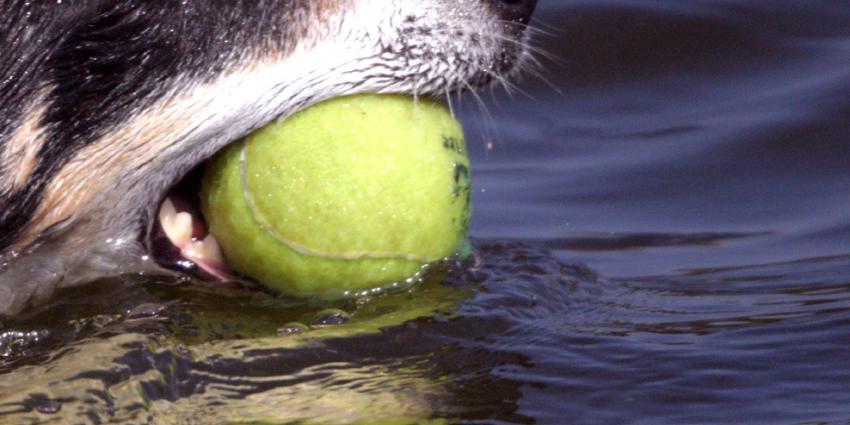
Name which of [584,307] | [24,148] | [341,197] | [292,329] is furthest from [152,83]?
[584,307]

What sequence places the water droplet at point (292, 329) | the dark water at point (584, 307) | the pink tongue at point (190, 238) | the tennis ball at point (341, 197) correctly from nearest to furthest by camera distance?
the dark water at point (584, 307), the tennis ball at point (341, 197), the water droplet at point (292, 329), the pink tongue at point (190, 238)

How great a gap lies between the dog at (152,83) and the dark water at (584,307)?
254 mm

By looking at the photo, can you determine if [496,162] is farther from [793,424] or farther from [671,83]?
[793,424]

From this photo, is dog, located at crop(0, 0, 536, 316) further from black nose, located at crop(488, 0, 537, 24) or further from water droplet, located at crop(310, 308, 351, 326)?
water droplet, located at crop(310, 308, 351, 326)

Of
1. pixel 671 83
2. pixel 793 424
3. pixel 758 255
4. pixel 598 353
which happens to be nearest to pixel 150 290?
pixel 598 353

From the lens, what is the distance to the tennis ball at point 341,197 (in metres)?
4.46

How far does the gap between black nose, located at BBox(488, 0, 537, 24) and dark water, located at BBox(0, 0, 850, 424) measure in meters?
0.33

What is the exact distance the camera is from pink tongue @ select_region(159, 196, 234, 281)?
4793 mm

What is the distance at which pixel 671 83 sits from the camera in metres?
8.27

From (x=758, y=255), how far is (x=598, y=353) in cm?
177

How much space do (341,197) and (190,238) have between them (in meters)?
0.64

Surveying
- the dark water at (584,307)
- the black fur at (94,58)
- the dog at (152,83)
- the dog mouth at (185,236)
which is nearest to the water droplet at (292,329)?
the dark water at (584,307)

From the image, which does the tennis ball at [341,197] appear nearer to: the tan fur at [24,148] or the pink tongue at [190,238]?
the pink tongue at [190,238]

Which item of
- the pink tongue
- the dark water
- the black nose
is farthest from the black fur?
the black nose
